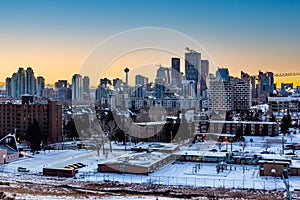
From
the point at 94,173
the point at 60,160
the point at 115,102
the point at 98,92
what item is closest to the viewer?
the point at 94,173

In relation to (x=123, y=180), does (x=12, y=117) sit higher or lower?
higher

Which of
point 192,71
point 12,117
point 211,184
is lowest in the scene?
point 211,184

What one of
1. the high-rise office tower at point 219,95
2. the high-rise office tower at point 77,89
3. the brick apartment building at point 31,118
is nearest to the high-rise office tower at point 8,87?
the high-rise office tower at point 77,89

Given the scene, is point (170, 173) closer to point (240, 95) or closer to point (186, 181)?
point (186, 181)

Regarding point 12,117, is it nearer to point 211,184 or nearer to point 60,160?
point 60,160

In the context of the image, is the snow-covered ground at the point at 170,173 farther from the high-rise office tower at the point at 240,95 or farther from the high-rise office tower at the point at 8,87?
the high-rise office tower at the point at 8,87

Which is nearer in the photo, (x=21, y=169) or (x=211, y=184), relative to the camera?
(x=211, y=184)

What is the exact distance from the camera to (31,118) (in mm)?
17234

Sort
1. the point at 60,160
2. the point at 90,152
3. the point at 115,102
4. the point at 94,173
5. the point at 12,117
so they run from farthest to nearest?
the point at 115,102 < the point at 12,117 < the point at 90,152 < the point at 60,160 < the point at 94,173

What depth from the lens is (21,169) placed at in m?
10.2

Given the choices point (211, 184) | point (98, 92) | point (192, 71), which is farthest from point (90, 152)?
point (192, 71)

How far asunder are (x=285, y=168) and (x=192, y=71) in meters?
44.0

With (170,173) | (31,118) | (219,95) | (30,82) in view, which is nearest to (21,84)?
(30,82)

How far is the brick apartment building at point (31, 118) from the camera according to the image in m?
16.9
